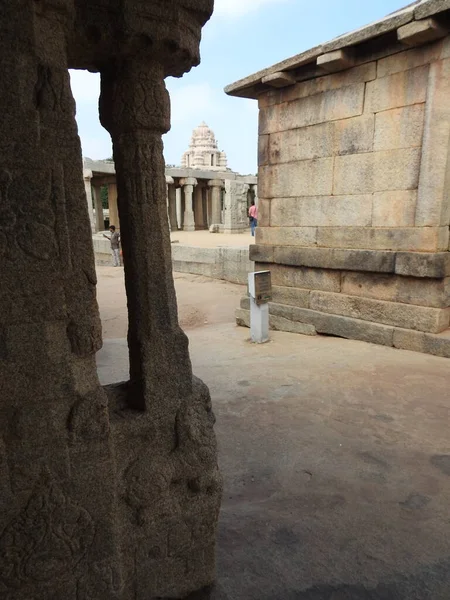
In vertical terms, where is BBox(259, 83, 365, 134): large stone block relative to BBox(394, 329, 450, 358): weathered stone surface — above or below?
above

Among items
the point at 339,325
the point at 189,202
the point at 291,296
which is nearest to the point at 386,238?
the point at 339,325

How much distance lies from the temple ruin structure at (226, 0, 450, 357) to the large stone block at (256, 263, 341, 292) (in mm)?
17

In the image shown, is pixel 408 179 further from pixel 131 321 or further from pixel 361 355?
pixel 131 321

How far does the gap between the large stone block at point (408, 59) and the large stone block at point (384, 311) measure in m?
2.73

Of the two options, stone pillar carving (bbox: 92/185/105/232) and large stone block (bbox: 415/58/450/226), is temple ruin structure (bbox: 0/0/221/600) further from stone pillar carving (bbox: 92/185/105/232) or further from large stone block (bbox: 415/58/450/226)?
stone pillar carving (bbox: 92/185/105/232)

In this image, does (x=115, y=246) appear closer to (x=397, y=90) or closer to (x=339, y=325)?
(x=339, y=325)

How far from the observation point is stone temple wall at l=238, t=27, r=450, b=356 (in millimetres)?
A: 4750

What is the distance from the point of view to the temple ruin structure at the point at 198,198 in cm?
2065

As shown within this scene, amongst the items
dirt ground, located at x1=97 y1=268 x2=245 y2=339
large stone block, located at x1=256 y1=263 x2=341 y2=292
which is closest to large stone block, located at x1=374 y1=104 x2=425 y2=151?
large stone block, located at x1=256 y1=263 x2=341 y2=292

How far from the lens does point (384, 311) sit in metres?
5.33

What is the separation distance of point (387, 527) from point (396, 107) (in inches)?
178

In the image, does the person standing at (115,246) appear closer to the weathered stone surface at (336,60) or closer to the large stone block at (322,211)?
the large stone block at (322,211)

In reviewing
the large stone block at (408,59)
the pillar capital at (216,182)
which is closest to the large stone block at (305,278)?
the large stone block at (408,59)

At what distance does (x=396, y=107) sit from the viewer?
4.92 metres
